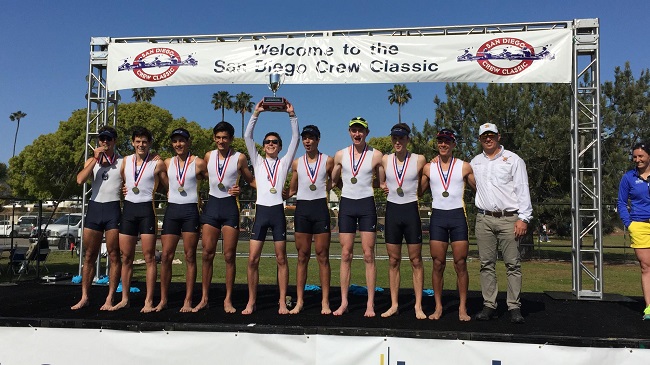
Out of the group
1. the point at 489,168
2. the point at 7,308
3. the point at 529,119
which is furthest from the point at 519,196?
the point at 529,119

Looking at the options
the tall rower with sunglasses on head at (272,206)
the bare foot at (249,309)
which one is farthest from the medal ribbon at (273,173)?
the bare foot at (249,309)

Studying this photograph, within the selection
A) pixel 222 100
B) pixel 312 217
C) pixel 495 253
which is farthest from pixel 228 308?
pixel 222 100

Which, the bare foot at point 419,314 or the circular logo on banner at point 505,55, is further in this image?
the circular logo on banner at point 505,55

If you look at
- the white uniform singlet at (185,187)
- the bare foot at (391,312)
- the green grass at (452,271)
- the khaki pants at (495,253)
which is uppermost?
the white uniform singlet at (185,187)

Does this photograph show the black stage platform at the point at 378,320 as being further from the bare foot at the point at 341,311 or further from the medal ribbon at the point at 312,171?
the medal ribbon at the point at 312,171

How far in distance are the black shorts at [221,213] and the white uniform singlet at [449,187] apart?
1960mm

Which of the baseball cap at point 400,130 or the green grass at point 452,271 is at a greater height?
the baseball cap at point 400,130

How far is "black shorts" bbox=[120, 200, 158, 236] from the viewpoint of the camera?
4.93 metres

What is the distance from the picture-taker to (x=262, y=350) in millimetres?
4047

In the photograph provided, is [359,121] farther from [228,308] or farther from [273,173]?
[228,308]

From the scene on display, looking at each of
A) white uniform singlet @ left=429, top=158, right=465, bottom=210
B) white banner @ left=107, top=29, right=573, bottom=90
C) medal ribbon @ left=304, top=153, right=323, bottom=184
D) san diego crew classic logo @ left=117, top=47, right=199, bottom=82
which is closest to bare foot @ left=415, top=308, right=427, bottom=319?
A: white uniform singlet @ left=429, top=158, right=465, bottom=210

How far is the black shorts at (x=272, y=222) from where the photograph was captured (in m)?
4.73

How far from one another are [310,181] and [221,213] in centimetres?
96

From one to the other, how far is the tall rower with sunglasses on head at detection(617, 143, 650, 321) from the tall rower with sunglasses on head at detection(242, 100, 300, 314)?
3.28 metres
